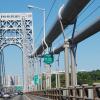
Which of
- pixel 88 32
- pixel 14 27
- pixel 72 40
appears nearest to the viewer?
pixel 72 40

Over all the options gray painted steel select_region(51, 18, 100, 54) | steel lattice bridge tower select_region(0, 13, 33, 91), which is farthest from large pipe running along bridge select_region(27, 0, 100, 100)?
steel lattice bridge tower select_region(0, 13, 33, 91)

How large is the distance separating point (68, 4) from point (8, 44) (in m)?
152

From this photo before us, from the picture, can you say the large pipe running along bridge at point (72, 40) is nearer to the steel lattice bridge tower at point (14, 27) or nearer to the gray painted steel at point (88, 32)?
the gray painted steel at point (88, 32)

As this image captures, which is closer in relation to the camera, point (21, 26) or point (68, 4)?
point (68, 4)

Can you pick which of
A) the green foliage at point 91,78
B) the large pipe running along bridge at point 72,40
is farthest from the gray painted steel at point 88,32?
A: the green foliage at point 91,78

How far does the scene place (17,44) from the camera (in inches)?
7436

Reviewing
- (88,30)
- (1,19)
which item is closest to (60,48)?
(88,30)

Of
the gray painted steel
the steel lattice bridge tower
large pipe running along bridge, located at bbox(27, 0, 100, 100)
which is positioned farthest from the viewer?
the steel lattice bridge tower

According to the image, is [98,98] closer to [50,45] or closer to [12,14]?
[50,45]

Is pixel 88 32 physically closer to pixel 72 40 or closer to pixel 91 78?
pixel 72 40

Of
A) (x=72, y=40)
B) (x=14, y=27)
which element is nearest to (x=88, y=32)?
(x=72, y=40)

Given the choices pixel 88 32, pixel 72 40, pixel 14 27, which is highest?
pixel 14 27

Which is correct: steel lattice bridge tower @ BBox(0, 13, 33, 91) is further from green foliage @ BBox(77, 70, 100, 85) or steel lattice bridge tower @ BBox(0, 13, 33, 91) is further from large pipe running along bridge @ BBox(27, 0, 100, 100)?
large pipe running along bridge @ BBox(27, 0, 100, 100)

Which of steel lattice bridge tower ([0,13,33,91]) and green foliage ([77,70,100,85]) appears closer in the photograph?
green foliage ([77,70,100,85])
